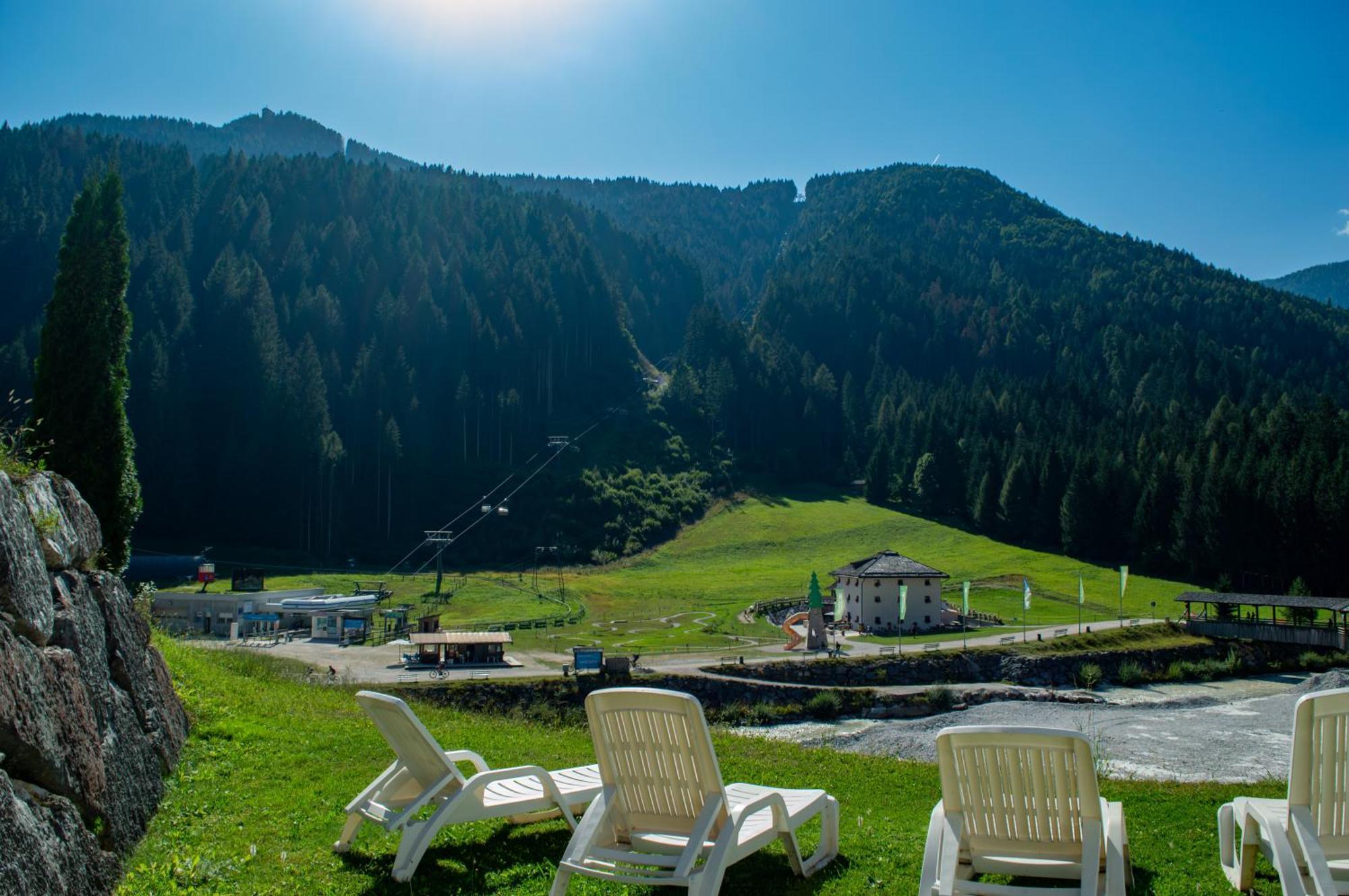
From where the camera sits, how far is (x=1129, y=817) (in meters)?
7.19

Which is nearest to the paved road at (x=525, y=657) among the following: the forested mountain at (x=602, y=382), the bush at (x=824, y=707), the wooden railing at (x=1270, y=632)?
the bush at (x=824, y=707)

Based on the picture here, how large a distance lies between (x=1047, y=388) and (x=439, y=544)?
2434 inches

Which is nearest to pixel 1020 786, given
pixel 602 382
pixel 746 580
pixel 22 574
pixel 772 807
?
pixel 772 807

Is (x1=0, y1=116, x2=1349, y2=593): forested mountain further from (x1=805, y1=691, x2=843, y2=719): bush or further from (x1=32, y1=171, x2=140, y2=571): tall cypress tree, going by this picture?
(x1=32, y1=171, x2=140, y2=571): tall cypress tree

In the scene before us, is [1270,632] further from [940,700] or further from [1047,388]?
[1047,388]

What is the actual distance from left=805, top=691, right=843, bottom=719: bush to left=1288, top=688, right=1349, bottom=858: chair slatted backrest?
23605 mm

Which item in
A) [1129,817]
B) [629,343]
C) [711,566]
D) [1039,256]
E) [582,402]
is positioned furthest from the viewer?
[1039,256]

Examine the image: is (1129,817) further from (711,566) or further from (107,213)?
(711,566)

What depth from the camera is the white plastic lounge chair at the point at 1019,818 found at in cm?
427

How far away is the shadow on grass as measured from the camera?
5469 mm

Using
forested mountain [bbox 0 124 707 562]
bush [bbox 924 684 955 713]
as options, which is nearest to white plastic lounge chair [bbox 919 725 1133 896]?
bush [bbox 924 684 955 713]

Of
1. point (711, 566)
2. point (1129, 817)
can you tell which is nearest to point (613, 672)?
point (1129, 817)

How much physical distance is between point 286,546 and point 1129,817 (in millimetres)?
69951

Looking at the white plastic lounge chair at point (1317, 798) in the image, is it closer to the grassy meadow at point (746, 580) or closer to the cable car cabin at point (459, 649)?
the cable car cabin at point (459, 649)
